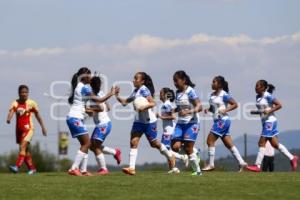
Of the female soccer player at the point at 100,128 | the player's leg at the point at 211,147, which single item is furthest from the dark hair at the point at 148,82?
the player's leg at the point at 211,147

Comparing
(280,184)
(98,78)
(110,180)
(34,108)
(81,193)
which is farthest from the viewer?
(34,108)

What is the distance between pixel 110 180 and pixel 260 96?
712 cm

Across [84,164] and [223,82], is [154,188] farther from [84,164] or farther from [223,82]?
[223,82]

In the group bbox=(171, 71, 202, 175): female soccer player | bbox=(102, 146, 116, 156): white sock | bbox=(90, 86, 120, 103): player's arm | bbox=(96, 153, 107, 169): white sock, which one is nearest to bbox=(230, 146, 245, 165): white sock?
bbox=(171, 71, 202, 175): female soccer player

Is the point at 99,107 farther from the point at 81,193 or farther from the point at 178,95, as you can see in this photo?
the point at 81,193

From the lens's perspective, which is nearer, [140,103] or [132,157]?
[140,103]

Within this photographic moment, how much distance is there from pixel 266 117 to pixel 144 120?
4.94m

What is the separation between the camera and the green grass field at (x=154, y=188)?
1405cm

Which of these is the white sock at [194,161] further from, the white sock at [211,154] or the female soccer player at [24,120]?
the female soccer player at [24,120]

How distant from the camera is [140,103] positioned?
18.9 metres

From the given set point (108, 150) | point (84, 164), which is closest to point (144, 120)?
point (84, 164)

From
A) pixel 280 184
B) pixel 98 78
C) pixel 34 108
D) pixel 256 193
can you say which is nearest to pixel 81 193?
pixel 256 193

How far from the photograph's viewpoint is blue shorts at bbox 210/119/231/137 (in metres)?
23.0

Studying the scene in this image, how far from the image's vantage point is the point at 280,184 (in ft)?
52.6
